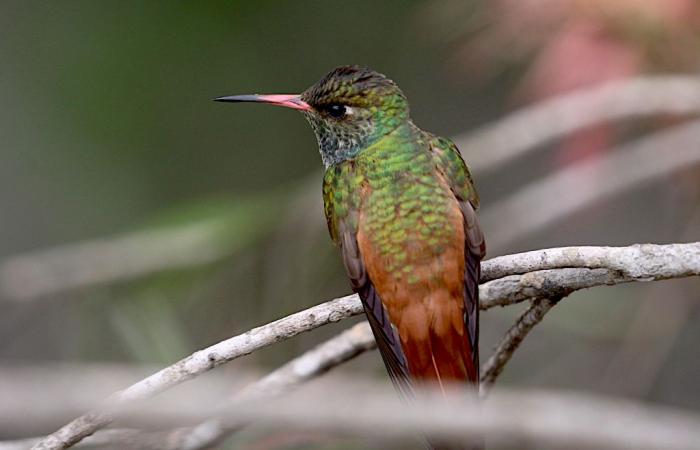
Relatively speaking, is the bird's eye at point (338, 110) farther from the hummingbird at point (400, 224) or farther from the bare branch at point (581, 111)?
the bare branch at point (581, 111)

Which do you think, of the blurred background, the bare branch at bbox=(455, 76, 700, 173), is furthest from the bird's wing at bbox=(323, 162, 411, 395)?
the bare branch at bbox=(455, 76, 700, 173)

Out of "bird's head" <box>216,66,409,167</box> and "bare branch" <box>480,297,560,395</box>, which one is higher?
"bird's head" <box>216,66,409,167</box>

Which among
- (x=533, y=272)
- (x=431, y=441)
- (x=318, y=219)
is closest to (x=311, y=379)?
(x=431, y=441)

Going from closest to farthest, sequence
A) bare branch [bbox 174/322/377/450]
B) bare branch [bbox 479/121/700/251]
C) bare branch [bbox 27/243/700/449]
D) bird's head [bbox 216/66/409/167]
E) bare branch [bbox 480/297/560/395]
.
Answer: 1. bare branch [bbox 27/243/700/449]
2. bare branch [bbox 480/297/560/395]
3. bare branch [bbox 174/322/377/450]
4. bird's head [bbox 216/66/409/167]
5. bare branch [bbox 479/121/700/251]

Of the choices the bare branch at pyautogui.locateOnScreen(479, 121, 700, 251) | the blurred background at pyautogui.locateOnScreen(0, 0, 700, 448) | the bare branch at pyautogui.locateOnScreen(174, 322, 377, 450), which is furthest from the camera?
the blurred background at pyautogui.locateOnScreen(0, 0, 700, 448)

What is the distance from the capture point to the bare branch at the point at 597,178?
12.1 ft

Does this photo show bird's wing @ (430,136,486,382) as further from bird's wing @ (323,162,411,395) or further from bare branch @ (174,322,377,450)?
bare branch @ (174,322,377,450)

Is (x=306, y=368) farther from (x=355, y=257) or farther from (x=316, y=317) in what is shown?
(x=316, y=317)

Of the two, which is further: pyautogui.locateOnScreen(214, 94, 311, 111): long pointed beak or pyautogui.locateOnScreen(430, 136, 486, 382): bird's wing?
pyautogui.locateOnScreen(214, 94, 311, 111): long pointed beak

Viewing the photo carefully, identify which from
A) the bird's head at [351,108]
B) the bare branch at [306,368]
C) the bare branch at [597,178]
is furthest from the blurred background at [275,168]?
the bird's head at [351,108]

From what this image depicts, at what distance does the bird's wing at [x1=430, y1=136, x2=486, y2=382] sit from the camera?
2398mm

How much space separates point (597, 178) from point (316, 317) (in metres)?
2.05

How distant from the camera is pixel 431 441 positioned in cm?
226

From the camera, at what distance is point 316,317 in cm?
217
